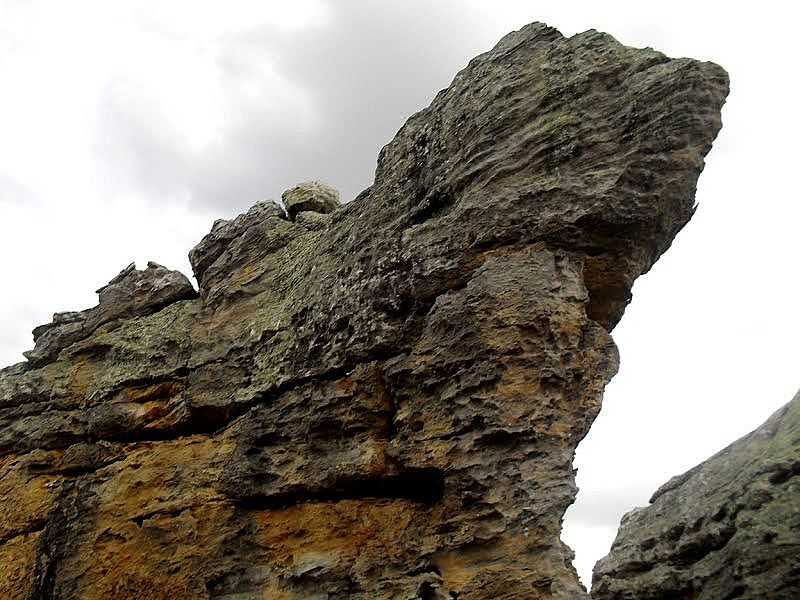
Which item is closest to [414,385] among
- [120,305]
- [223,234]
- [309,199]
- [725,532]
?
[223,234]

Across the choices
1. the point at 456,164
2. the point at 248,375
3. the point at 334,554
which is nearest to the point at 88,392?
the point at 248,375

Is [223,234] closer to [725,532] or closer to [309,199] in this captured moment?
[309,199]

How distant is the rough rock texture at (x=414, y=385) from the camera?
11.4m

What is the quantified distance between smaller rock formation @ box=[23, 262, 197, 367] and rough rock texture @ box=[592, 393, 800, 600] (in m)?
16.1

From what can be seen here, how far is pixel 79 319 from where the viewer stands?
20828 mm

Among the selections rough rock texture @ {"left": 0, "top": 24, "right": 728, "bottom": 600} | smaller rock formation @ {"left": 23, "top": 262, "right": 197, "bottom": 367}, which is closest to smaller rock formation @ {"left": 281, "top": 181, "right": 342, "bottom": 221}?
rough rock texture @ {"left": 0, "top": 24, "right": 728, "bottom": 600}

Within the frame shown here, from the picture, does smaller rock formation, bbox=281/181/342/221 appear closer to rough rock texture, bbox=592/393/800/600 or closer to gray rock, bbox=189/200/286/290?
gray rock, bbox=189/200/286/290

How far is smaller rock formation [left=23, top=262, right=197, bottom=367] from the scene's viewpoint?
2006 cm

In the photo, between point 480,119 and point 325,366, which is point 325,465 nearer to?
point 325,366

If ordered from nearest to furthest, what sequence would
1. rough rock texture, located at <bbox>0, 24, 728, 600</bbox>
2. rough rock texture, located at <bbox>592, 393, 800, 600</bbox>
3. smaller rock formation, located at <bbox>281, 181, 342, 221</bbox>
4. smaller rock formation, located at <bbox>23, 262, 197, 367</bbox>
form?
rough rock texture, located at <bbox>0, 24, 728, 600</bbox>
rough rock texture, located at <bbox>592, 393, 800, 600</bbox>
smaller rock formation, located at <bbox>23, 262, 197, 367</bbox>
smaller rock formation, located at <bbox>281, 181, 342, 221</bbox>

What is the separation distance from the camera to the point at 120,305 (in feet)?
67.1

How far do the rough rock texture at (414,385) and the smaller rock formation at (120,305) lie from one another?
2.48 meters

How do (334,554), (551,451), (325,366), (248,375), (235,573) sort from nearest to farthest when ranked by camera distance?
(551,451) < (334,554) < (235,573) < (325,366) < (248,375)

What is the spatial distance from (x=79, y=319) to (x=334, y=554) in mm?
12617
